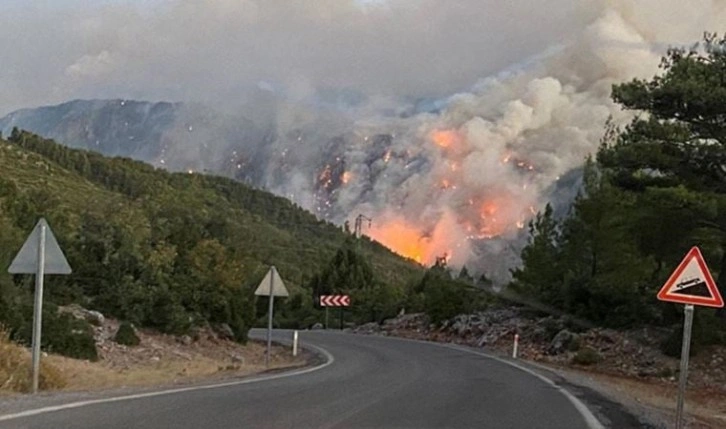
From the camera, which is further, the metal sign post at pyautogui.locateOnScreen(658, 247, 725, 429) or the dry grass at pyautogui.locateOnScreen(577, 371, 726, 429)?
the dry grass at pyautogui.locateOnScreen(577, 371, 726, 429)

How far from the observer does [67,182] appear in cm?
7206

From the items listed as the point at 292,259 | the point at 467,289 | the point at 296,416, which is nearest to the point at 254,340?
the point at 467,289

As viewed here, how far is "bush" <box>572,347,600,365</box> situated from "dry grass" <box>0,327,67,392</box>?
64.0ft

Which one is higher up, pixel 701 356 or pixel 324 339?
pixel 701 356

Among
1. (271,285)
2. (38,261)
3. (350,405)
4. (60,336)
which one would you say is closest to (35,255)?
(38,261)

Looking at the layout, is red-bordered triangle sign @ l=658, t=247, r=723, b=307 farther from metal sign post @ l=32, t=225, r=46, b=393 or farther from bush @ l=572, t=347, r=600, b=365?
bush @ l=572, t=347, r=600, b=365

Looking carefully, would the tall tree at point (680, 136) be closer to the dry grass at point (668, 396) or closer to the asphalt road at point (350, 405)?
the dry grass at point (668, 396)

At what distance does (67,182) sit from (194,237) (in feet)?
134

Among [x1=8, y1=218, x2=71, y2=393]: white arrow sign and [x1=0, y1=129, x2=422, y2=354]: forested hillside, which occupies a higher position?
[x1=8, y1=218, x2=71, y2=393]: white arrow sign

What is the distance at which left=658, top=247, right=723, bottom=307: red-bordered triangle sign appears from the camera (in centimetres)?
1109

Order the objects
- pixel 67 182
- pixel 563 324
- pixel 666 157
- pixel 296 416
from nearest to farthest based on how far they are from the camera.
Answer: pixel 296 416, pixel 666 157, pixel 563 324, pixel 67 182

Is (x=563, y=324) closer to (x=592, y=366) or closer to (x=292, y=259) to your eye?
(x=592, y=366)

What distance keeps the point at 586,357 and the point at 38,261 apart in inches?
852

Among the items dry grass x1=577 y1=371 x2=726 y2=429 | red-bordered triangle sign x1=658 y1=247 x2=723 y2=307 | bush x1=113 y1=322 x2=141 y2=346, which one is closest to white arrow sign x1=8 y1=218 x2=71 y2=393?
red-bordered triangle sign x1=658 y1=247 x2=723 y2=307
